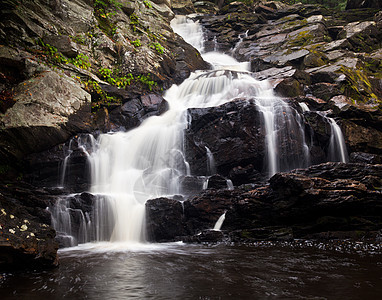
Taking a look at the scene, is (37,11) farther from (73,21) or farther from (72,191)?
(72,191)

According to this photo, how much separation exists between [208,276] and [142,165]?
7735 mm

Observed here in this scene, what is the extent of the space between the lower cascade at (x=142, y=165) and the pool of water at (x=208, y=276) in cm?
211

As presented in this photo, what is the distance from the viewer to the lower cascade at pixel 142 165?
26.0ft

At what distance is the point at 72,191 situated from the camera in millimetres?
9219

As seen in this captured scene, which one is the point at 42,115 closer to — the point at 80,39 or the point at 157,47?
the point at 80,39

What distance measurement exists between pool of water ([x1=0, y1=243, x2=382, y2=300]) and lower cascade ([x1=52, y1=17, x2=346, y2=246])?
2.11 metres

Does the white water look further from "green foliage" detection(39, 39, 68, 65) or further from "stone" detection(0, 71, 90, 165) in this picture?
"green foliage" detection(39, 39, 68, 65)

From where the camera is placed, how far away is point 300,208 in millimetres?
7234

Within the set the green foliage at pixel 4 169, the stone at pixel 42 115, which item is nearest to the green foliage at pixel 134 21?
the stone at pixel 42 115

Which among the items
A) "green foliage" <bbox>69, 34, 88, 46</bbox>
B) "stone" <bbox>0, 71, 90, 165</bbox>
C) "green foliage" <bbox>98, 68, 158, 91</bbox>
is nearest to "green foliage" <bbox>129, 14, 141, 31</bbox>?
"green foliage" <bbox>69, 34, 88, 46</bbox>

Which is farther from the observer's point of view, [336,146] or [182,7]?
[182,7]

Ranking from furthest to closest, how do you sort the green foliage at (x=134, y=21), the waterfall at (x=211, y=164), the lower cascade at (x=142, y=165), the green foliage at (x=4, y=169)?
the green foliage at (x=134, y=21) < the waterfall at (x=211, y=164) < the green foliage at (x=4, y=169) < the lower cascade at (x=142, y=165)

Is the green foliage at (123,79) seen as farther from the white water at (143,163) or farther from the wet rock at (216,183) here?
the wet rock at (216,183)

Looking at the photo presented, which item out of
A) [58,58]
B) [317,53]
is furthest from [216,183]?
[317,53]
